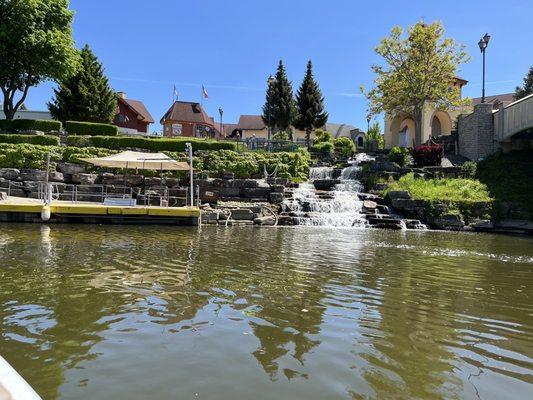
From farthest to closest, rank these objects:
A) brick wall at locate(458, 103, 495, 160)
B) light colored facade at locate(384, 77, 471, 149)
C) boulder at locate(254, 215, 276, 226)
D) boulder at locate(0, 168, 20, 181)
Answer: light colored facade at locate(384, 77, 471, 149) < brick wall at locate(458, 103, 495, 160) < boulder at locate(0, 168, 20, 181) < boulder at locate(254, 215, 276, 226)

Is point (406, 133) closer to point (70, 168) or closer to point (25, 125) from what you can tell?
point (70, 168)

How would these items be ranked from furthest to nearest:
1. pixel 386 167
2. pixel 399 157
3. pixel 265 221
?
pixel 399 157 < pixel 386 167 < pixel 265 221

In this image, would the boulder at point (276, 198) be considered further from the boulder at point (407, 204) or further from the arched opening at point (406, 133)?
the arched opening at point (406, 133)

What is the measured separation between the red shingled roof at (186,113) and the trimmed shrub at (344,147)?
28280 mm

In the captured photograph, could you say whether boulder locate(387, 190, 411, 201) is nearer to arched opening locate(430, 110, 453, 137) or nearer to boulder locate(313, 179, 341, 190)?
boulder locate(313, 179, 341, 190)

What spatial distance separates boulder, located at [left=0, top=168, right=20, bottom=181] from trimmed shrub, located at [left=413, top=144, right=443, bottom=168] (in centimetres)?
2314

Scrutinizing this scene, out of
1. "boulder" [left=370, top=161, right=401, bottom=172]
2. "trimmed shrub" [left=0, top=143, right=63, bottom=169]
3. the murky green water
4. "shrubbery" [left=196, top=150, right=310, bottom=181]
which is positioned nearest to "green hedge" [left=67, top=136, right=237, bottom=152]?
"shrubbery" [left=196, top=150, right=310, bottom=181]

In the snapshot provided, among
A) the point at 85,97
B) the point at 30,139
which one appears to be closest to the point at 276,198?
the point at 30,139

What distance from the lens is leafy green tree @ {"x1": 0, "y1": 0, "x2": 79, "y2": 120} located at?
30438 millimetres

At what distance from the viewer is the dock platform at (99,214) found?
53.5ft

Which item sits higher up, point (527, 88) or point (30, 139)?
point (527, 88)

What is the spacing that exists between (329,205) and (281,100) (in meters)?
29.9

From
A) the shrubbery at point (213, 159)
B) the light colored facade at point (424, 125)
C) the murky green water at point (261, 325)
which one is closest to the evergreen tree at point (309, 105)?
the light colored facade at point (424, 125)

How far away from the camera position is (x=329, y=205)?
2153 centimetres
